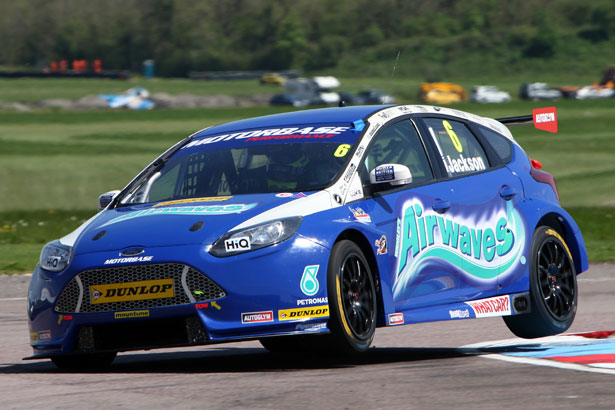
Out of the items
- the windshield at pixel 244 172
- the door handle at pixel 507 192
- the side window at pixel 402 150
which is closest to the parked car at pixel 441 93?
the door handle at pixel 507 192

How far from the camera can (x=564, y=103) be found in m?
50.5

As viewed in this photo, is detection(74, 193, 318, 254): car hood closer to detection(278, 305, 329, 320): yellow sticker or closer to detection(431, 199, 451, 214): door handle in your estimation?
detection(278, 305, 329, 320): yellow sticker

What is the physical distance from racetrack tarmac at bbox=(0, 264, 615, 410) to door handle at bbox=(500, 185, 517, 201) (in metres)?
1.06

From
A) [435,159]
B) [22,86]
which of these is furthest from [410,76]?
[435,159]

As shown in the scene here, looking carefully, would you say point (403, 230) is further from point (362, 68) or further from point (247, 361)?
point (362, 68)

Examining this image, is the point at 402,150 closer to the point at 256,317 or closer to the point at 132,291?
the point at 256,317

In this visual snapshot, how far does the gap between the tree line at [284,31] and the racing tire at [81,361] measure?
174 feet

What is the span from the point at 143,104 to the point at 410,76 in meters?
11.4

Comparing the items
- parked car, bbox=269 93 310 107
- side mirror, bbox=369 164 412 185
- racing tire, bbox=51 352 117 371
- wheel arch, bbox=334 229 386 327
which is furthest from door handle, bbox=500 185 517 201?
parked car, bbox=269 93 310 107

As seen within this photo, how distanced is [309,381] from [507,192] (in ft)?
8.92

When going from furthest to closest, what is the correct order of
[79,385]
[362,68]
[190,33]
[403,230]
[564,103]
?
[190,33] → [362,68] → [564,103] → [403,230] → [79,385]

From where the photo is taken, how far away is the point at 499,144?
9297 mm

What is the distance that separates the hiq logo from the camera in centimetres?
692

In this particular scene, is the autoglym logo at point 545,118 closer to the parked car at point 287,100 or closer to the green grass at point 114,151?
the green grass at point 114,151
